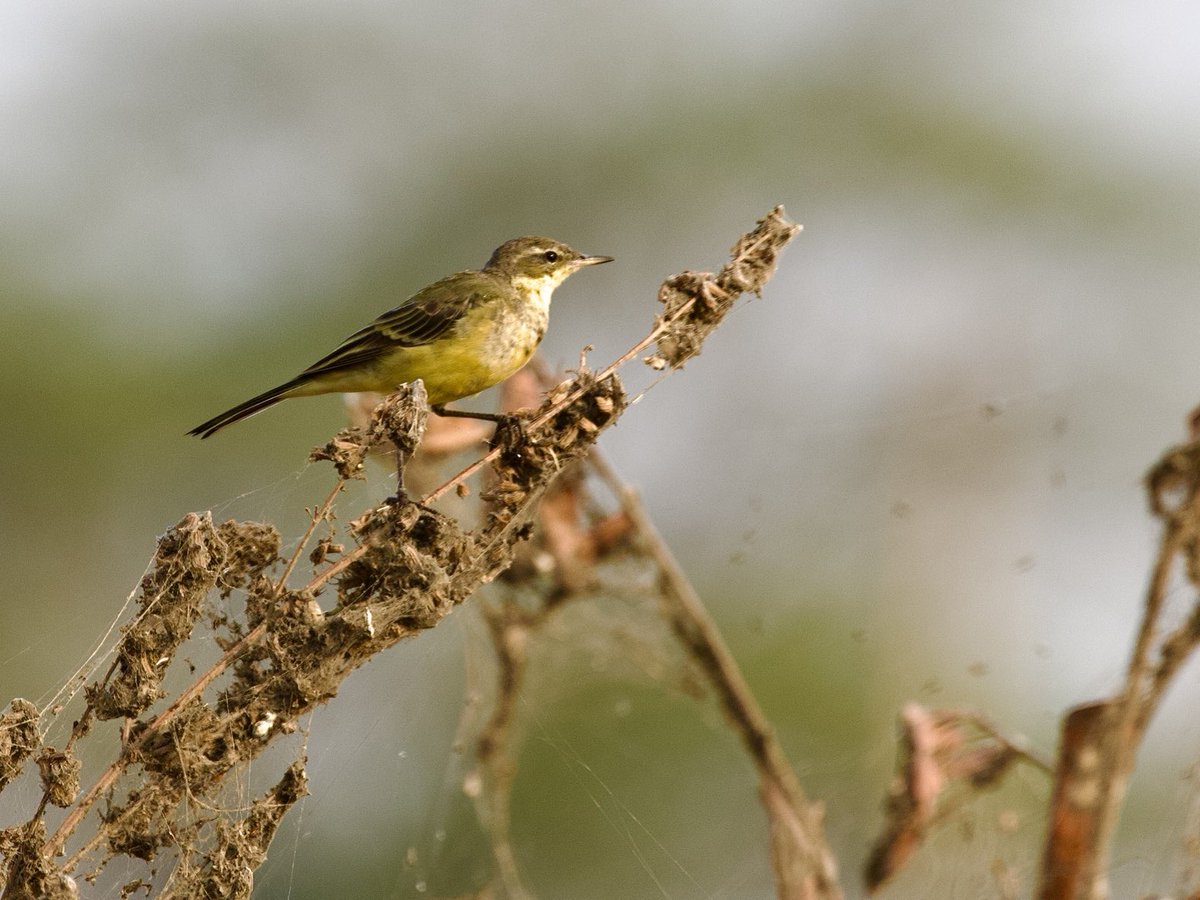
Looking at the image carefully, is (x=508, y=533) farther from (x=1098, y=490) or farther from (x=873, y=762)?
(x=1098, y=490)

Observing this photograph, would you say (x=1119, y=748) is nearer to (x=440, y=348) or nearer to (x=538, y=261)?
(x=440, y=348)

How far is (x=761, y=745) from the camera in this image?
387 cm

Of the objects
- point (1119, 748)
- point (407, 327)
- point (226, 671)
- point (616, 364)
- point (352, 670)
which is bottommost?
point (1119, 748)

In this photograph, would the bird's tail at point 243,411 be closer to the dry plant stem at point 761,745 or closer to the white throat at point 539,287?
the white throat at point 539,287

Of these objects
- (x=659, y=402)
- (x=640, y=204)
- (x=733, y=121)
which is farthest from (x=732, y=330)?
(x=733, y=121)

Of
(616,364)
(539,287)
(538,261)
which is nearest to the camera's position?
(616,364)

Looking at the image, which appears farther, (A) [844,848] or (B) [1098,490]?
(B) [1098,490]

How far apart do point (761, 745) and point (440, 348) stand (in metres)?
2.21

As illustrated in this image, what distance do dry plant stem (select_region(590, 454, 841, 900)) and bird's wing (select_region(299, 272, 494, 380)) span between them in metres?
1.40

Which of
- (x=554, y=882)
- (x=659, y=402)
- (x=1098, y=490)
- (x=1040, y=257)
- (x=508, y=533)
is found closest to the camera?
(x=508, y=533)

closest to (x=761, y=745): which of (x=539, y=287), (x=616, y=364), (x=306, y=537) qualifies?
(x=616, y=364)

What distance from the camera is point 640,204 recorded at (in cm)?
2152

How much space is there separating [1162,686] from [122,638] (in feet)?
6.80

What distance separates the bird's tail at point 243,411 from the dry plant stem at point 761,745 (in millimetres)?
1354
